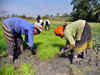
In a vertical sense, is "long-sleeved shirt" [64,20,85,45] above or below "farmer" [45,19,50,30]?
above

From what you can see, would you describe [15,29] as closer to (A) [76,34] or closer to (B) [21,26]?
(B) [21,26]

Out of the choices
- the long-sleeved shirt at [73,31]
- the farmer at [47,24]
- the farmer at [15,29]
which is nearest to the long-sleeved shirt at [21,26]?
the farmer at [15,29]

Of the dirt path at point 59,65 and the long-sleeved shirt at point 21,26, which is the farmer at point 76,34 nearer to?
the dirt path at point 59,65

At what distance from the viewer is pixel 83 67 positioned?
13.7 feet

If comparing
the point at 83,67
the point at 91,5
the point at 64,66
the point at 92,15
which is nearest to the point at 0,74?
the point at 64,66

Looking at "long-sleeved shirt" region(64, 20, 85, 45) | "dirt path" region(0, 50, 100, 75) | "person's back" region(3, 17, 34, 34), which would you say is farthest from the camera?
"person's back" region(3, 17, 34, 34)

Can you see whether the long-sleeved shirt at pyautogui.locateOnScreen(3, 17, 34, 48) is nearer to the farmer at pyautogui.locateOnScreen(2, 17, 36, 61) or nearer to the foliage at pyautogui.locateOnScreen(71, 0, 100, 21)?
the farmer at pyautogui.locateOnScreen(2, 17, 36, 61)

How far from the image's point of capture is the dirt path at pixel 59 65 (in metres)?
3.81

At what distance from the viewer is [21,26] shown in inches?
164

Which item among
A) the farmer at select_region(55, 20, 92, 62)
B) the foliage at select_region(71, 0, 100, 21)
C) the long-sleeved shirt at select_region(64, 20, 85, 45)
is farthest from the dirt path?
the foliage at select_region(71, 0, 100, 21)

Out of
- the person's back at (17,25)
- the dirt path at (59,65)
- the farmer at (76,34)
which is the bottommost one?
the dirt path at (59,65)

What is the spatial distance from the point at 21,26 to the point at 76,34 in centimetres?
133

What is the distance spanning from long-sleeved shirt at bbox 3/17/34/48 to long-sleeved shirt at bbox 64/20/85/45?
812 millimetres

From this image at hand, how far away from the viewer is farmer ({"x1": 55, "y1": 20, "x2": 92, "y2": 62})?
4.06 metres
